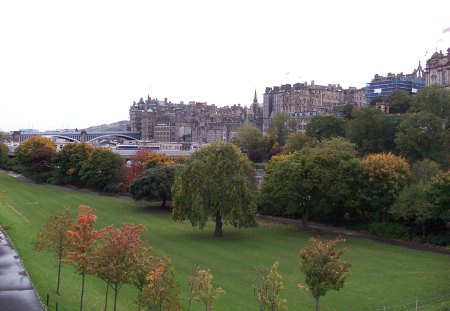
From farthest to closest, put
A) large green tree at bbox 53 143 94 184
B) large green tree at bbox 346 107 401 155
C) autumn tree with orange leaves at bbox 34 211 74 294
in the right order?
large green tree at bbox 53 143 94 184, large green tree at bbox 346 107 401 155, autumn tree with orange leaves at bbox 34 211 74 294

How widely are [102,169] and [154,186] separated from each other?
698 inches

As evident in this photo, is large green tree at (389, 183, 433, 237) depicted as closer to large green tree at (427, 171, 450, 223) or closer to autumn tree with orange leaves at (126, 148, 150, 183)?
large green tree at (427, 171, 450, 223)

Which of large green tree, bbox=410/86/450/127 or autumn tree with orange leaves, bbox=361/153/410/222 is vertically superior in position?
large green tree, bbox=410/86/450/127

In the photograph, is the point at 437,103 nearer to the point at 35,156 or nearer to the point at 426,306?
the point at 426,306

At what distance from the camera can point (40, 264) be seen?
1070 inches

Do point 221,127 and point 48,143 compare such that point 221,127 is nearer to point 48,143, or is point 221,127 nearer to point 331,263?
point 48,143

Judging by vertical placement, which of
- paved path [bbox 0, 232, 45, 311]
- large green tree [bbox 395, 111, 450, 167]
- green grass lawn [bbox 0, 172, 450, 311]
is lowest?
green grass lawn [bbox 0, 172, 450, 311]

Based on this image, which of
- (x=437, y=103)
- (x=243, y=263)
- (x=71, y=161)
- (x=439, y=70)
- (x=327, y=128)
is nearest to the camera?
(x=243, y=263)

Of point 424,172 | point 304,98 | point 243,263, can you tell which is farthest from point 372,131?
point 304,98

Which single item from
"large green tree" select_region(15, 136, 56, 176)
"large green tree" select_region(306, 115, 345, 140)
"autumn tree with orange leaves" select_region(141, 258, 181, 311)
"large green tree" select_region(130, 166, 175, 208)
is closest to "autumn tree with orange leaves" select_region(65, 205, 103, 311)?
"autumn tree with orange leaves" select_region(141, 258, 181, 311)

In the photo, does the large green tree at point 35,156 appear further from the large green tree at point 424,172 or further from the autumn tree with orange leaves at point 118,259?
the autumn tree with orange leaves at point 118,259

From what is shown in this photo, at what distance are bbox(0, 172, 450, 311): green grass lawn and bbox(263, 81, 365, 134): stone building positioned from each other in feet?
377

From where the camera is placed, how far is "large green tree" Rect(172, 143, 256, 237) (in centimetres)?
3891

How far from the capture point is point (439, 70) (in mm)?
94562
